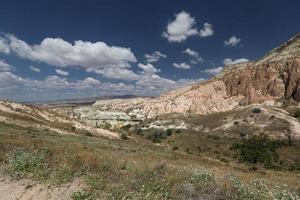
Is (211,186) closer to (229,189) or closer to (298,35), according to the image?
(229,189)

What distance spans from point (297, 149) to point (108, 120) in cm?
9197

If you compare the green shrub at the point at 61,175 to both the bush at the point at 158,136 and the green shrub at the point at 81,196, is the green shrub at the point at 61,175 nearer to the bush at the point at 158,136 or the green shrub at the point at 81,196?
the green shrub at the point at 81,196

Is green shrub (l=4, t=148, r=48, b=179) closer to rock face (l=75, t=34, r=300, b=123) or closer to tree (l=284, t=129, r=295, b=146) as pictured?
tree (l=284, t=129, r=295, b=146)

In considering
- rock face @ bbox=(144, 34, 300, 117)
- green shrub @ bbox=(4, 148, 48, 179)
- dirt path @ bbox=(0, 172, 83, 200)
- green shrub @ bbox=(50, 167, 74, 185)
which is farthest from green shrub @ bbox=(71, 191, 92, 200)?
rock face @ bbox=(144, 34, 300, 117)

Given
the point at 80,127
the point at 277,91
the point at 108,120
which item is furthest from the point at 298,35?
the point at 80,127

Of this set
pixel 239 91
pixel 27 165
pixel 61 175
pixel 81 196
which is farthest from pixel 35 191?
pixel 239 91

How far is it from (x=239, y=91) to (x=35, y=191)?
142827mm

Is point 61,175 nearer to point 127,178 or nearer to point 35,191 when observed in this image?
point 35,191

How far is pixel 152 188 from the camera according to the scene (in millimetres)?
12195

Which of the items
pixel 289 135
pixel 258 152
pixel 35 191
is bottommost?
pixel 289 135

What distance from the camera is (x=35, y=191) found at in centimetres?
1398

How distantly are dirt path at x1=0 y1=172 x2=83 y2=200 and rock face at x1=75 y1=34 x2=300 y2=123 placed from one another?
128907mm

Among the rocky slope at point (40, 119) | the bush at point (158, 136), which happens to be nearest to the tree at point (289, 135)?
the bush at point (158, 136)

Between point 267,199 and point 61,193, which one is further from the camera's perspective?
point 61,193
